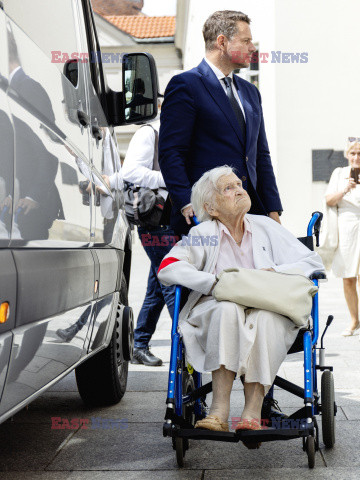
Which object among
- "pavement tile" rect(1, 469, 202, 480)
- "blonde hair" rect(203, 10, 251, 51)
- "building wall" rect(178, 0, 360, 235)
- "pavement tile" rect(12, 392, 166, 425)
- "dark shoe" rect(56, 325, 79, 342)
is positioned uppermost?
"building wall" rect(178, 0, 360, 235)

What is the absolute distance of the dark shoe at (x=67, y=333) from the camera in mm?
2887

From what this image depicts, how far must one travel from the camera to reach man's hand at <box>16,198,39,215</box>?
2418 millimetres

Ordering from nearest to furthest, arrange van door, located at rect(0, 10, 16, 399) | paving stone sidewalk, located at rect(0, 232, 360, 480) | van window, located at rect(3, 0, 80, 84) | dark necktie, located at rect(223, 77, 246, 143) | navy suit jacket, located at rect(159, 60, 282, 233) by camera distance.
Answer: van door, located at rect(0, 10, 16, 399) → van window, located at rect(3, 0, 80, 84) → paving stone sidewalk, located at rect(0, 232, 360, 480) → navy suit jacket, located at rect(159, 60, 282, 233) → dark necktie, located at rect(223, 77, 246, 143)

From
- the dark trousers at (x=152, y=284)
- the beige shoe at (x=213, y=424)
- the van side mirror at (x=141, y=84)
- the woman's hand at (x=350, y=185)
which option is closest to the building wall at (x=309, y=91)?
the woman's hand at (x=350, y=185)

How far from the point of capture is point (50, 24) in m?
3.07

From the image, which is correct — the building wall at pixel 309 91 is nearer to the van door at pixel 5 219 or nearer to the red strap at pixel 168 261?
the red strap at pixel 168 261

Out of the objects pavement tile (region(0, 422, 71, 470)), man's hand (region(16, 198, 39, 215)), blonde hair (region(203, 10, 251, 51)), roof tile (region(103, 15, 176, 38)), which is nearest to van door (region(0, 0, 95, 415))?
man's hand (region(16, 198, 39, 215))

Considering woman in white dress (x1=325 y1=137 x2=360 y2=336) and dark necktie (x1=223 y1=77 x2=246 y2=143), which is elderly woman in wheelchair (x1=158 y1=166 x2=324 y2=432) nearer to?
dark necktie (x1=223 y1=77 x2=246 y2=143)

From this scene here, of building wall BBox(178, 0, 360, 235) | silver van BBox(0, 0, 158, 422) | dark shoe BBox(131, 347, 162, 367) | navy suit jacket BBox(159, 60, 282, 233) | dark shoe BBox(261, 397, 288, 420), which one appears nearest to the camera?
silver van BBox(0, 0, 158, 422)

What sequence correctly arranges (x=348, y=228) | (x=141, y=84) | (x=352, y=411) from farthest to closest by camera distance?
(x=348, y=228) < (x=352, y=411) < (x=141, y=84)

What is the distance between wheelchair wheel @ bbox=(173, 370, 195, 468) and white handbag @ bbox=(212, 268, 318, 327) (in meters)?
0.50

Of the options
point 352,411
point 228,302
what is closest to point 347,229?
point 352,411

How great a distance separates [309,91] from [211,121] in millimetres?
13005

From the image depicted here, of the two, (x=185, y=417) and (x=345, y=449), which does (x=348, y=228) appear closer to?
(x=345, y=449)
